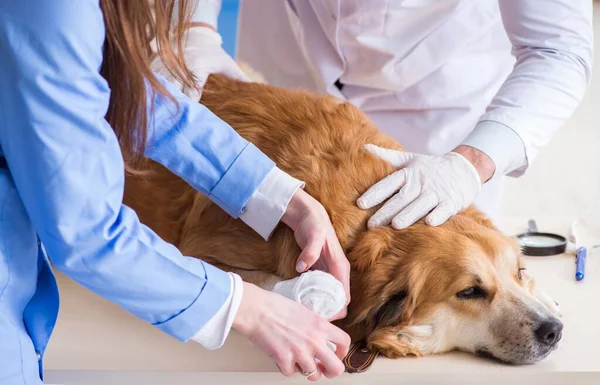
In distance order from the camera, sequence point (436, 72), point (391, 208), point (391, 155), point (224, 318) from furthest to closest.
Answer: point (436, 72)
point (391, 155)
point (391, 208)
point (224, 318)

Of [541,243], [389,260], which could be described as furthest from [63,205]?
[541,243]

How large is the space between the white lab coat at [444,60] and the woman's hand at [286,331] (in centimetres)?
81

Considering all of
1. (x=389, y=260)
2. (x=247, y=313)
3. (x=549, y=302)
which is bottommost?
(x=549, y=302)

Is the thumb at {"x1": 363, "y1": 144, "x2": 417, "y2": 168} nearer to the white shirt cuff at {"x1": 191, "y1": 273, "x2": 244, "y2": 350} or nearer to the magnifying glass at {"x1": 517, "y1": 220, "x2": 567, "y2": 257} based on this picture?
the magnifying glass at {"x1": 517, "y1": 220, "x2": 567, "y2": 257}

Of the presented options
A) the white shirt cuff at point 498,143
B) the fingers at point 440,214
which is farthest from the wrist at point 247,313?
the white shirt cuff at point 498,143

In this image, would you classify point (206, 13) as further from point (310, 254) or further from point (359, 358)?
point (359, 358)

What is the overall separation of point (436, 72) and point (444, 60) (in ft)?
0.12

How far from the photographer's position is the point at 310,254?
1.29 meters

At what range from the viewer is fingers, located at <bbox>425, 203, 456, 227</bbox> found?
1462 millimetres

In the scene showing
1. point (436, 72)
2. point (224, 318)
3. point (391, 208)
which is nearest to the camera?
point (224, 318)

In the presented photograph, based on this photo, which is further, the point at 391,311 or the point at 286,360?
the point at 391,311

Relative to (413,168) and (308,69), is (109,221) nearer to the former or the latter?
(413,168)

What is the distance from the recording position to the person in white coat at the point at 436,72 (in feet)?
5.14

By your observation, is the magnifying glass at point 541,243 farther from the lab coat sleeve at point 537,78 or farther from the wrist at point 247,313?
the wrist at point 247,313
